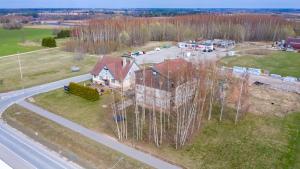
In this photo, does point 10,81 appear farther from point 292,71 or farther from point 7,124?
point 292,71

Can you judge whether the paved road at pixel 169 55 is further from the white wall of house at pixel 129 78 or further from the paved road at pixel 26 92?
the paved road at pixel 26 92

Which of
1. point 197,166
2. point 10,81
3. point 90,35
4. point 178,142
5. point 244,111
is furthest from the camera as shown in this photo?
point 90,35

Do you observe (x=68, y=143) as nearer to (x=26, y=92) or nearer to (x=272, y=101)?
(x=26, y=92)

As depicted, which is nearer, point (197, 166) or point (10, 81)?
point (197, 166)

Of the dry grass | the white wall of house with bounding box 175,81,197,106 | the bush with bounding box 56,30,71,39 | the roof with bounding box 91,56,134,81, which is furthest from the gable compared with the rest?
the bush with bounding box 56,30,71,39

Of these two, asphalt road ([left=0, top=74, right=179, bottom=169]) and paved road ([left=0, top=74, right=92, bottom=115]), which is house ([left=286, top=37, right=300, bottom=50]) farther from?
asphalt road ([left=0, top=74, right=179, bottom=169])

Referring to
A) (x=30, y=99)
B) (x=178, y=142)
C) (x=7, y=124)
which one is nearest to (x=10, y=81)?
(x=30, y=99)
